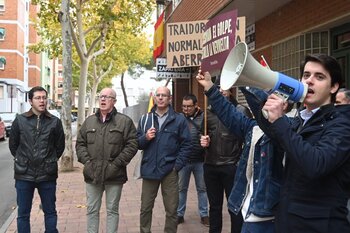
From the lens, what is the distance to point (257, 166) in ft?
10.1

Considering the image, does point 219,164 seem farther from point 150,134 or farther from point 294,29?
point 294,29

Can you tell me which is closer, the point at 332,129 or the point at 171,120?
the point at 332,129

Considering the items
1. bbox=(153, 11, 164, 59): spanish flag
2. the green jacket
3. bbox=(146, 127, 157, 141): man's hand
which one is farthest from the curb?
bbox=(153, 11, 164, 59): spanish flag

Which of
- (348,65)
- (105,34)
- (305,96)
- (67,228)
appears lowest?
(67,228)

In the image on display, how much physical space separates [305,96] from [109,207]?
3.48 meters

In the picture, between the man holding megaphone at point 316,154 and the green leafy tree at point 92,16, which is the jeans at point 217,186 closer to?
the man holding megaphone at point 316,154

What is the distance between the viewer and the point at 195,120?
6531mm

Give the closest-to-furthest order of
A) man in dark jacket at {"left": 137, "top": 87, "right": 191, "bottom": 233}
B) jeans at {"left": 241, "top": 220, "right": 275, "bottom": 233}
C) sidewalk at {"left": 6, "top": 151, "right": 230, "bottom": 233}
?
jeans at {"left": 241, "top": 220, "right": 275, "bottom": 233}, man in dark jacket at {"left": 137, "top": 87, "right": 191, "bottom": 233}, sidewalk at {"left": 6, "top": 151, "right": 230, "bottom": 233}

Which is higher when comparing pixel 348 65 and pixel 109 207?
pixel 348 65

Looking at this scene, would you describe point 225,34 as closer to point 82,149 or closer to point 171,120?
point 171,120

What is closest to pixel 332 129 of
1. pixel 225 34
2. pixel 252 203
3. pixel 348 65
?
pixel 252 203

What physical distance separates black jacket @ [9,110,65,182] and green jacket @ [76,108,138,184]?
0.36 metres

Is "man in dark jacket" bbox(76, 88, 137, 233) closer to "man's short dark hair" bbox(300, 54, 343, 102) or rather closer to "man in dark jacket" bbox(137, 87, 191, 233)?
"man in dark jacket" bbox(137, 87, 191, 233)

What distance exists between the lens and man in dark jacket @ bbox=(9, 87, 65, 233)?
17.1ft
